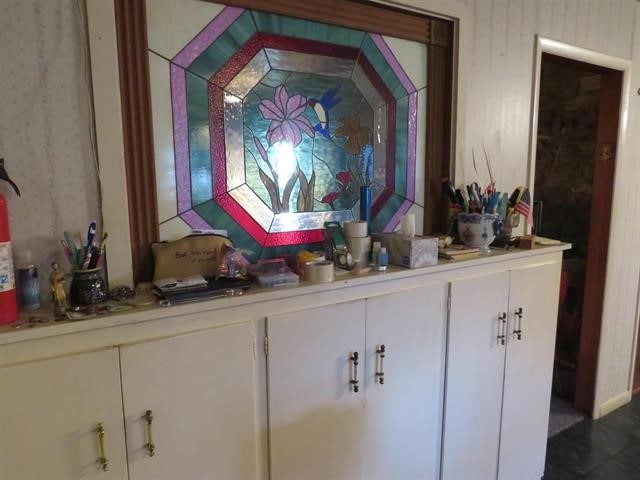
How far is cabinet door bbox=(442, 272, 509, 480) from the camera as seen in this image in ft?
4.97

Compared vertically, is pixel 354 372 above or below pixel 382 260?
below

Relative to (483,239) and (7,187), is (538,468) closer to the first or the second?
(483,239)

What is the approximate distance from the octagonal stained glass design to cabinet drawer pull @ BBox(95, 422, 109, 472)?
0.52 metres

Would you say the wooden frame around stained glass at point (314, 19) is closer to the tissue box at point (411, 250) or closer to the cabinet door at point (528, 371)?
the tissue box at point (411, 250)

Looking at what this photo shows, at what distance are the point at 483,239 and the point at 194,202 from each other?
1.03 meters

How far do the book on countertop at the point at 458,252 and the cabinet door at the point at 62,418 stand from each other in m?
1.06

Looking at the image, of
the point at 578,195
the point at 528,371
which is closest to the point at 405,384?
the point at 528,371

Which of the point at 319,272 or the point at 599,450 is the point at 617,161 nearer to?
the point at 599,450

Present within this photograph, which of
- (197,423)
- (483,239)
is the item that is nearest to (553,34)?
(483,239)

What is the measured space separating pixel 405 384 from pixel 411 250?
457mm

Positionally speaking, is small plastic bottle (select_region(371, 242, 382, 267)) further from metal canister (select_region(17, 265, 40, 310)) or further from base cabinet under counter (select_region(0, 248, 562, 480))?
metal canister (select_region(17, 265, 40, 310))

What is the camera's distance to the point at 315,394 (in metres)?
Answer: 1.22

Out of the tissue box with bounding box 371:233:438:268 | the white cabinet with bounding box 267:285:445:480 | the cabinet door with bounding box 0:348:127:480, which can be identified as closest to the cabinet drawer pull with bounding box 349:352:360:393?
the white cabinet with bounding box 267:285:445:480

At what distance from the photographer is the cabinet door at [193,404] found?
98cm
